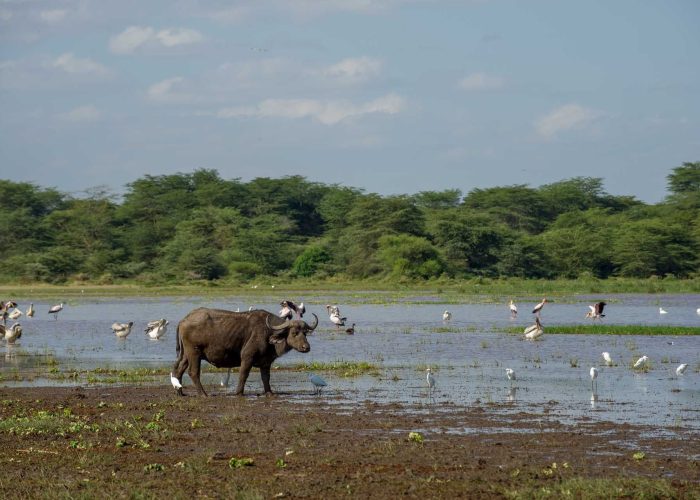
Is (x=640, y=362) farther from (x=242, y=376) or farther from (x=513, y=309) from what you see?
(x=513, y=309)

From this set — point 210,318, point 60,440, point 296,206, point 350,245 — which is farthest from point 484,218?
point 60,440

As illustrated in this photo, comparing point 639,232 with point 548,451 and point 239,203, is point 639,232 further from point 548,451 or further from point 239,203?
point 548,451

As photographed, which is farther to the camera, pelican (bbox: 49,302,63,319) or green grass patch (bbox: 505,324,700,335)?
pelican (bbox: 49,302,63,319)

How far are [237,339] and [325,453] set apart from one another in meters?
5.76

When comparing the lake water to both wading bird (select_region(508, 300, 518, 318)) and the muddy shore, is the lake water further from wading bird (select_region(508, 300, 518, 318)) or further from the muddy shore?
the muddy shore

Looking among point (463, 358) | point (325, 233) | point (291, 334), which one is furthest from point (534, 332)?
point (325, 233)

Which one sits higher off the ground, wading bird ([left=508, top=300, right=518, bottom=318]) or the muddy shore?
wading bird ([left=508, top=300, right=518, bottom=318])

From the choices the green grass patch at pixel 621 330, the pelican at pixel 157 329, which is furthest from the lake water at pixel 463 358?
the green grass patch at pixel 621 330

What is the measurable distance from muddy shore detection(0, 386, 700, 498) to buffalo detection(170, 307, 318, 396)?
177 cm

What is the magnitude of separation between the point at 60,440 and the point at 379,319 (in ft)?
72.1

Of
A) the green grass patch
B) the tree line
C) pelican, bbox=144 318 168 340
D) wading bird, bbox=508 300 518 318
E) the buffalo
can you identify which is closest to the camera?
the buffalo

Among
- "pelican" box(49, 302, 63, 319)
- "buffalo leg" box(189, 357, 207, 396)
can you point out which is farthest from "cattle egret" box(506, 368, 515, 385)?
"pelican" box(49, 302, 63, 319)

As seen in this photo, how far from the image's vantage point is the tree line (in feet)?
213

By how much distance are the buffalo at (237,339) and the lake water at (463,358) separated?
0.66 metres
